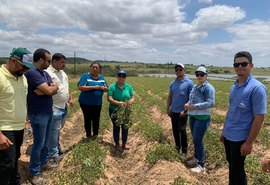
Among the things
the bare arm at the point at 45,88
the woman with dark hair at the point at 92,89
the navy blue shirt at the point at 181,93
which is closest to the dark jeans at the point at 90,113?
the woman with dark hair at the point at 92,89

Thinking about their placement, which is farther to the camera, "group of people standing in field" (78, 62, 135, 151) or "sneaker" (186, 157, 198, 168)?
"group of people standing in field" (78, 62, 135, 151)

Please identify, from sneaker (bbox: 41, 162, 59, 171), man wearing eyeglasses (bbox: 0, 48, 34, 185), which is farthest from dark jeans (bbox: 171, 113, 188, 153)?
man wearing eyeglasses (bbox: 0, 48, 34, 185)

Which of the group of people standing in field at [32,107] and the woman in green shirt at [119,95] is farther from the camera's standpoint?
the woman in green shirt at [119,95]

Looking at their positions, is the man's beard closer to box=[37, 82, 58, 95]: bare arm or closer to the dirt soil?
box=[37, 82, 58, 95]: bare arm

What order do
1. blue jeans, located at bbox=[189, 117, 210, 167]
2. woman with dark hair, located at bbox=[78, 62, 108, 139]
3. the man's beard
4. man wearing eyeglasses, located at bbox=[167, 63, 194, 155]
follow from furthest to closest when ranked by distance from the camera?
1. woman with dark hair, located at bbox=[78, 62, 108, 139]
2. man wearing eyeglasses, located at bbox=[167, 63, 194, 155]
3. blue jeans, located at bbox=[189, 117, 210, 167]
4. the man's beard

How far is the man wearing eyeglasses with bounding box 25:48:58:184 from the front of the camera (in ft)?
16.6

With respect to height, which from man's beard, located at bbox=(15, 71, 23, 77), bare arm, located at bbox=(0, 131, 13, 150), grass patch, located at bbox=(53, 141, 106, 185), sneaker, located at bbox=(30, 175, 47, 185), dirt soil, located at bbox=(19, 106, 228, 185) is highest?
man's beard, located at bbox=(15, 71, 23, 77)

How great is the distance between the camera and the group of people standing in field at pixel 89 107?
4000 mm

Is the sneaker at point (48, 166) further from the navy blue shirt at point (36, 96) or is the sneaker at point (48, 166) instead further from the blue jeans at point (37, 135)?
the navy blue shirt at point (36, 96)

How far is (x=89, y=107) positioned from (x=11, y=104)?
10.1 ft

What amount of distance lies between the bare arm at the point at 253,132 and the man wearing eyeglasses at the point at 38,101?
328 centimetres

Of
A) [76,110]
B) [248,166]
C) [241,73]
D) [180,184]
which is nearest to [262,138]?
[248,166]

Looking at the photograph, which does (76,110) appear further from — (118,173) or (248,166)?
(248,166)

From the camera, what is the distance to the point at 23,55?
A: 13.8 feet
